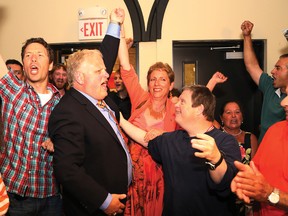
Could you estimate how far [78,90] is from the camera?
1.81m

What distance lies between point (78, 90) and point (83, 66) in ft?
0.44

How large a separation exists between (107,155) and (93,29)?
8.29ft

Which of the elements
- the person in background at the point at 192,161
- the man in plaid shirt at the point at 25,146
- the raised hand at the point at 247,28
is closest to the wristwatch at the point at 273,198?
the person in background at the point at 192,161

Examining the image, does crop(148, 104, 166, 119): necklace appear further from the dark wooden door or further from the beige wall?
the dark wooden door

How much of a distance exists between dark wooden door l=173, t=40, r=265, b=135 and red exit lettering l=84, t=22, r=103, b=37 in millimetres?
913

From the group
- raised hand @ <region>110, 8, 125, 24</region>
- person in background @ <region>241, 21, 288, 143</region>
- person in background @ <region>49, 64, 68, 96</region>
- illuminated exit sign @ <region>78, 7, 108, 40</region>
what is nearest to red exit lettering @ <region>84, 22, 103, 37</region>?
illuminated exit sign @ <region>78, 7, 108, 40</region>

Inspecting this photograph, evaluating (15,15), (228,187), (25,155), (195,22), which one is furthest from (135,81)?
(15,15)

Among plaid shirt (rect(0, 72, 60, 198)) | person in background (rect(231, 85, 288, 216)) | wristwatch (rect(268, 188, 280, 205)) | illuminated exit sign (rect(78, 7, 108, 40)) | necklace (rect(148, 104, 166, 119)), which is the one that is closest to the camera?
person in background (rect(231, 85, 288, 216))

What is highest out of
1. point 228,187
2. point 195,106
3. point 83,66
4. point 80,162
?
point 83,66

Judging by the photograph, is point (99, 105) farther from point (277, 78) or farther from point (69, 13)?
point (69, 13)

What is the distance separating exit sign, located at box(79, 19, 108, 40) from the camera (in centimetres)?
389

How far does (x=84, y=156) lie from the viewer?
64.7 inches

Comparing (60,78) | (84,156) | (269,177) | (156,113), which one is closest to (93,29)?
(60,78)

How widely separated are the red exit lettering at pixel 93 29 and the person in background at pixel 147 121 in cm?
154
